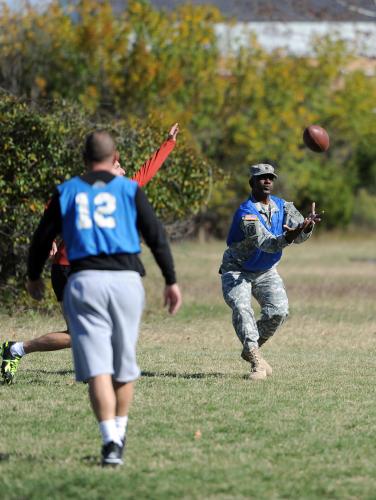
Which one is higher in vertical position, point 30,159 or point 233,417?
point 30,159

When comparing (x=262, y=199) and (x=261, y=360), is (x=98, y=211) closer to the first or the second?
(x=262, y=199)

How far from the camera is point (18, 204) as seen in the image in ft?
52.4

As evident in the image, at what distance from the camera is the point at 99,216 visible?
21.2ft

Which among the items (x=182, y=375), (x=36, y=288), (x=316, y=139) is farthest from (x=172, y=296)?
(x=316, y=139)

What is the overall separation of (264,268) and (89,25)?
1033 inches

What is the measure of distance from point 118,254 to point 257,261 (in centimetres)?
400

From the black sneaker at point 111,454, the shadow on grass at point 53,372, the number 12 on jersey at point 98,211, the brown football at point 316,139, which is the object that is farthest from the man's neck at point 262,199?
the black sneaker at point 111,454

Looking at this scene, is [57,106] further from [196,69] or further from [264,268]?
[196,69]

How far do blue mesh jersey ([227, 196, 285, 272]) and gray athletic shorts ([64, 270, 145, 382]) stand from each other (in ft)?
12.2

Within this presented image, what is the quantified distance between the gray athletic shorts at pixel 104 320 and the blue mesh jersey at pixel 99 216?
0.15 m

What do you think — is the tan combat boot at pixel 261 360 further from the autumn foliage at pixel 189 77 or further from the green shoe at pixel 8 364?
the autumn foliage at pixel 189 77

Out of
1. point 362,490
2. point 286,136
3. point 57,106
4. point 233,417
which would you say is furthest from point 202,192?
point 286,136

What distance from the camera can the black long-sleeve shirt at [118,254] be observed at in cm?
653

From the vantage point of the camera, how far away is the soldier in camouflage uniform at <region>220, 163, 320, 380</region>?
10031 mm
